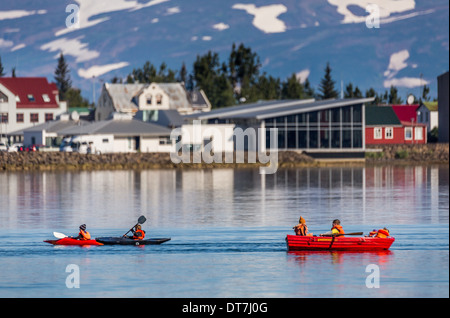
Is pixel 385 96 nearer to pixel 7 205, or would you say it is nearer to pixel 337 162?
pixel 337 162

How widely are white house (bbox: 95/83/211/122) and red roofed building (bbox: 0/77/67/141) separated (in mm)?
9573

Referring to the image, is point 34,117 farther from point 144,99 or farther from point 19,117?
point 144,99

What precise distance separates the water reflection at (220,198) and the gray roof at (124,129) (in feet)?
43.4

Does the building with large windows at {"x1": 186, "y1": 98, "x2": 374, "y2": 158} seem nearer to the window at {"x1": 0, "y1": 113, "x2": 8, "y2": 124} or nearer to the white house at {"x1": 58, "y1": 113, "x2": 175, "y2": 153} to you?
the white house at {"x1": 58, "y1": 113, "x2": 175, "y2": 153}

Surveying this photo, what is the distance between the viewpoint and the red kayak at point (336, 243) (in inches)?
1610

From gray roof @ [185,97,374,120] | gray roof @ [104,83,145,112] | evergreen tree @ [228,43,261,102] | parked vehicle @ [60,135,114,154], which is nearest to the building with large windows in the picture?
gray roof @ [185,97,374,120]

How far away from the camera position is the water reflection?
5584cm

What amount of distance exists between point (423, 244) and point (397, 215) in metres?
14.0

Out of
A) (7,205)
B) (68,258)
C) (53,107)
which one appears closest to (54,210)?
(7,205)

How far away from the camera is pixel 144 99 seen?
493 ft

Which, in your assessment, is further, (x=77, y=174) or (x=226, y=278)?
(x=77, y=174)

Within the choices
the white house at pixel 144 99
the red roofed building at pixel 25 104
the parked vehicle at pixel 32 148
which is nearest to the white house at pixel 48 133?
the parked vehicle at pixel 32 148

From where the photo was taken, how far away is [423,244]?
4419 cm

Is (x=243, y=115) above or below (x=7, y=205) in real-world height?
above
